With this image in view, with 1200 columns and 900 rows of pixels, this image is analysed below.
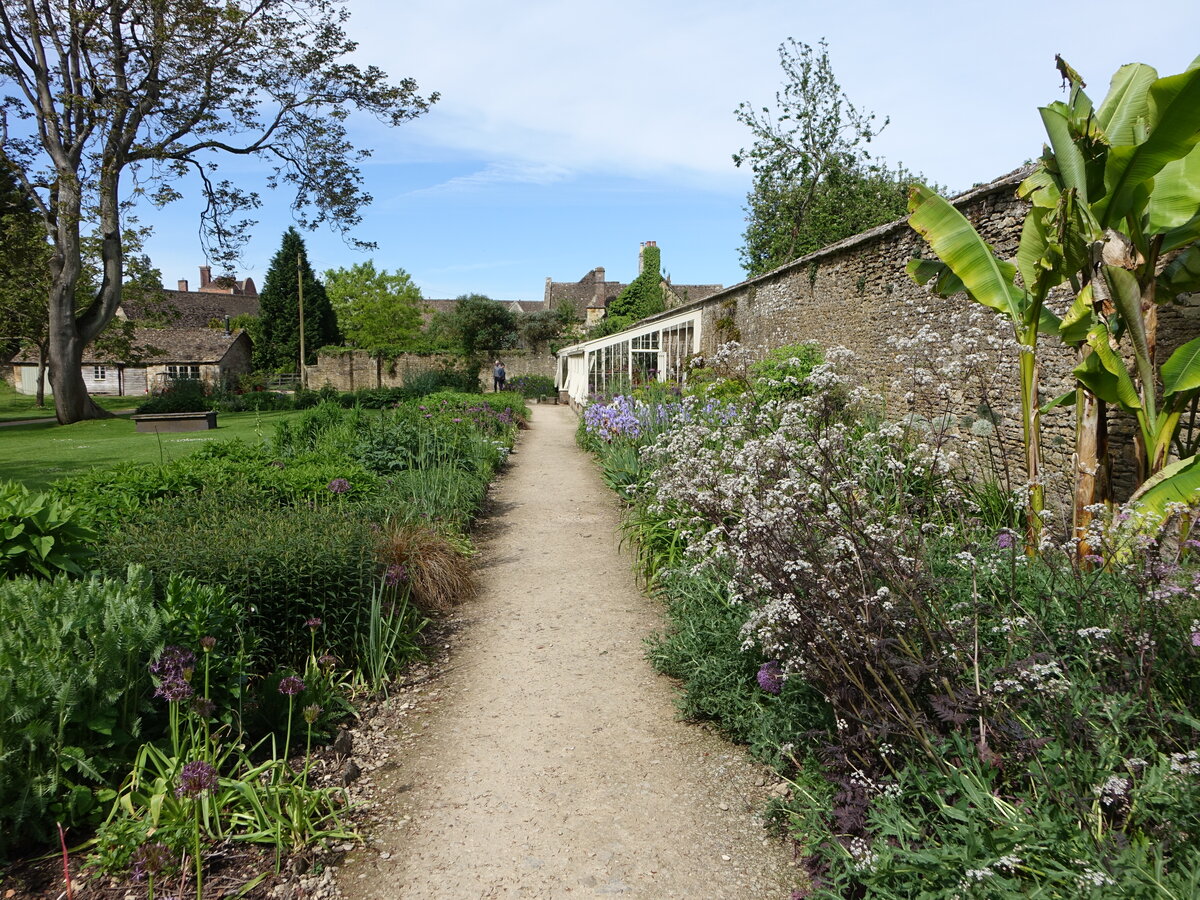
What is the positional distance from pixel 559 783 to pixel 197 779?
1581 mm

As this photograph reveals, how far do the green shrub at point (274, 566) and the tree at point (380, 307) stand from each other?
138ft

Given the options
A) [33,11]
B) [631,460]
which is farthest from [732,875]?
[33,11]

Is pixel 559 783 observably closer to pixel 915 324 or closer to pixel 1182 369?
pixel 1182 369

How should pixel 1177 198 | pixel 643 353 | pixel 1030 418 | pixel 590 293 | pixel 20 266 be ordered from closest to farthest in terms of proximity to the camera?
pixel 1177 198 < pixel 1030 418 < pixel 643 353 < pixel 20 266 < pixel 590 293

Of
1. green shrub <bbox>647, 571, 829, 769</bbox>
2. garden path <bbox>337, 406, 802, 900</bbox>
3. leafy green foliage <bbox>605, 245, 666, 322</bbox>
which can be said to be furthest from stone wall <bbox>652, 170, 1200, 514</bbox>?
leafy green foliage <bbox>605, 245, 666, 322</bbox>

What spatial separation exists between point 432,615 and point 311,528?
1.27 metres

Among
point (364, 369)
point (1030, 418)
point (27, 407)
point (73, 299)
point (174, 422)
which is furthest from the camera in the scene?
point (364, 369)

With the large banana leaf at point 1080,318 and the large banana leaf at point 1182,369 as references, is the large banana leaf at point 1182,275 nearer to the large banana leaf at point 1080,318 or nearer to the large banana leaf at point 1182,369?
the large banana leaf at point 1080,318

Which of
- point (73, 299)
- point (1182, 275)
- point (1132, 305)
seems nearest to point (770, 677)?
point (1132, 305)

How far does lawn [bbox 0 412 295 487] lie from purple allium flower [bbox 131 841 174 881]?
22.4 ft

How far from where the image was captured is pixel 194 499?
19.1 ft

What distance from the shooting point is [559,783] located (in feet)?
11.3

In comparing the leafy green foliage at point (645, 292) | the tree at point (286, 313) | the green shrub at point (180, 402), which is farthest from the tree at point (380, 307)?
the green shrub at point (180, 402)

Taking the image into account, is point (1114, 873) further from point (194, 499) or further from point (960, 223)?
point (194, 499)
